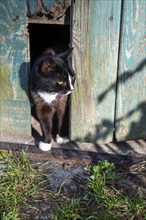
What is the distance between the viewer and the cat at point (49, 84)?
9.55ft

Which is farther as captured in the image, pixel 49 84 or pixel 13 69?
pixel 13 69

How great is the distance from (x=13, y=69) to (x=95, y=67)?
28.2 inches

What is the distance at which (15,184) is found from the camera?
9.12ft

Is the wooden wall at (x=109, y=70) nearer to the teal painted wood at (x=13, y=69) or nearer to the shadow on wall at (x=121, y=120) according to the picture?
the shadow on wall at (x=121, y=120)

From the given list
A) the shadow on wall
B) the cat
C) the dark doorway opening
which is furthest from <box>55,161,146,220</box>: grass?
the dark doorway opening

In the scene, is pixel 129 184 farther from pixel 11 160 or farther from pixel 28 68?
pixel 28 68

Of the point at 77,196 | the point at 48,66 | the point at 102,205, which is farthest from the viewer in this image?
the point at 48,66

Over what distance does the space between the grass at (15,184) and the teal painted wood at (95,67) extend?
607mm

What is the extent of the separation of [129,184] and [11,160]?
0.97 meters

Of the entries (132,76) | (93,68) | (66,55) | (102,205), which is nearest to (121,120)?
(132,76)

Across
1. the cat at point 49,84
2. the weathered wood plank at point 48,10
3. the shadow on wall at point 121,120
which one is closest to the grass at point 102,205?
the shadow on wall at point 121,120

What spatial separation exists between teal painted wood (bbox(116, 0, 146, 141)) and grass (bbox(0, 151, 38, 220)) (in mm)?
909

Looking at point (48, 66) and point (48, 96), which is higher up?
point (48, 66)

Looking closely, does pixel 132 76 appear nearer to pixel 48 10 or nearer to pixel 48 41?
pixel 48 10
